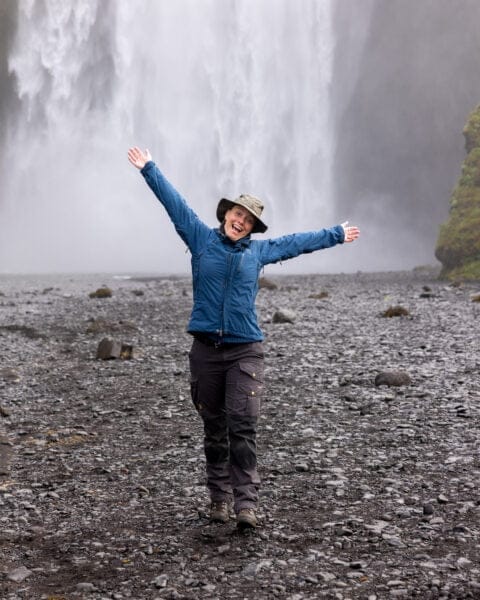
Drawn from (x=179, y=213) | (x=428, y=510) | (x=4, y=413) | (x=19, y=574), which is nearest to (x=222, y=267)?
(x=179, y=213)

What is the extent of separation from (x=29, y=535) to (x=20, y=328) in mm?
15469

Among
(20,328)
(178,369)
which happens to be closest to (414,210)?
(20,328)

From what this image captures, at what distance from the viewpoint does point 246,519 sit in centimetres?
Answer: 623

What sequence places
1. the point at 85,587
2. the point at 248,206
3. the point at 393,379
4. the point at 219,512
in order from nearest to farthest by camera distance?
the point at 85,587 → the point at 248,206 → the point at 219,512 → the point at 393,379

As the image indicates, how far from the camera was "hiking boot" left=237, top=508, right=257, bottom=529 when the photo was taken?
624 centimetres

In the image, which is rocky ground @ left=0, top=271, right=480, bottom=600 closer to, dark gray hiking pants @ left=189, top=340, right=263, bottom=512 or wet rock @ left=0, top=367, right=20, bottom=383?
wet rock @ left=0, top=367, right=20, bottom=383

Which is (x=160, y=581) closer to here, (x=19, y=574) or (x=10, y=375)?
(x=19, y=574)

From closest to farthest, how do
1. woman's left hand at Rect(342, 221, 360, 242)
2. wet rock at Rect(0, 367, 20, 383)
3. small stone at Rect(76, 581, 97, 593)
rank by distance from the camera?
small stone at Rect(76, 581, 97, 593), woman's left hand at Rect(342, 221, 360, 242), wet rock at Rect(0, 367, 20, 383)

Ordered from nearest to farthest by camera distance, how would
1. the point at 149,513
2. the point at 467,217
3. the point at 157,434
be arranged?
the point at 149,513, the point at 157,434, the point at 467,217

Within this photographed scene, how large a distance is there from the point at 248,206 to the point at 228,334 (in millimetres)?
1054

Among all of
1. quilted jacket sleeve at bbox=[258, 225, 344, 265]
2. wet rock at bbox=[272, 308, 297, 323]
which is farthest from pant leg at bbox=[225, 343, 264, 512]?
wet rock at bbox=[272, 308, 297, 323]

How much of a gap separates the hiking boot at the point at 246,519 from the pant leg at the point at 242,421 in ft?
0.27

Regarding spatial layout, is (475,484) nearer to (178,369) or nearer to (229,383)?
(229,383)

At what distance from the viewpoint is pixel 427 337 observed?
16781mm
